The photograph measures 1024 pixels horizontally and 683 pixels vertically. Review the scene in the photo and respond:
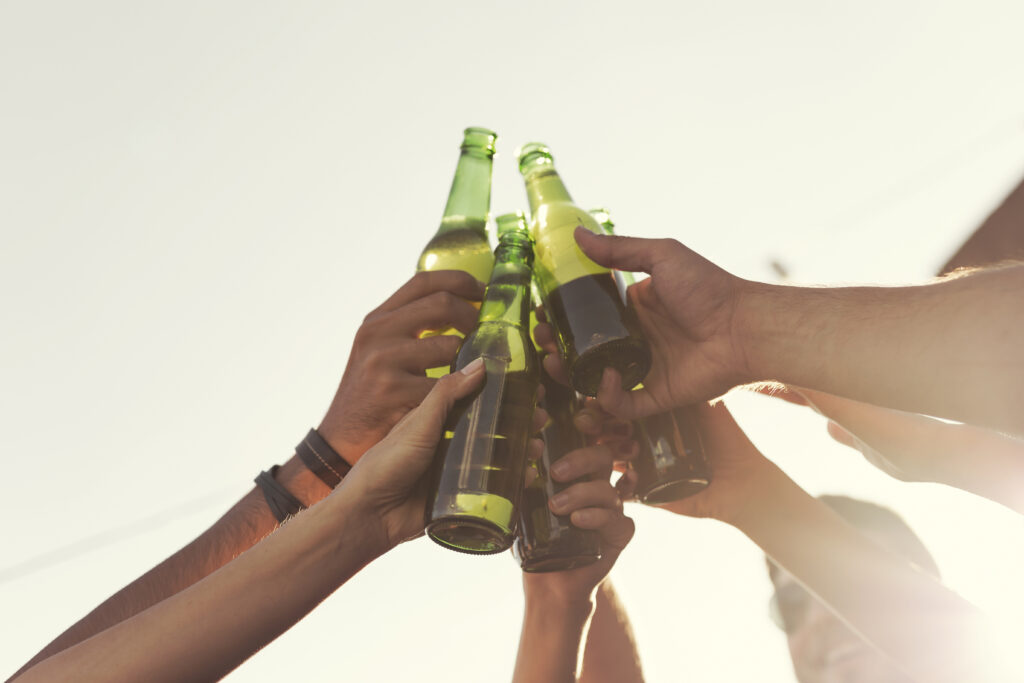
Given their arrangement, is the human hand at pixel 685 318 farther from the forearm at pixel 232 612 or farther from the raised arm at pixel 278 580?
the forearm at pixel 232 612

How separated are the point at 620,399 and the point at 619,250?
299 mm

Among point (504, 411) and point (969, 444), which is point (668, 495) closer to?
point (504, 411)

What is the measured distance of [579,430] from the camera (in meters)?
1.40

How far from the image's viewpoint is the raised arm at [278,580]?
0.83 metres

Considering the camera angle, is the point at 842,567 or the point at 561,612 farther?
the point at 842,567

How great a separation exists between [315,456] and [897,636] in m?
1.69

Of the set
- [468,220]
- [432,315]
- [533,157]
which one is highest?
[533,157]

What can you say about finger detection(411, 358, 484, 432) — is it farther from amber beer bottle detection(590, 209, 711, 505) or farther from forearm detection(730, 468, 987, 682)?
forearm detection(730, 468, 987, 682)

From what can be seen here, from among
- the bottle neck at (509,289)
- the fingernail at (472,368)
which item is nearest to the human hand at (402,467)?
the fingernail at (472,368)

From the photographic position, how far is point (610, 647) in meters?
1.92

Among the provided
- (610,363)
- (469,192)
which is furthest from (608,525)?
(469,192)

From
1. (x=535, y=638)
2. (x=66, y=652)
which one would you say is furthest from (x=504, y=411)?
(x=535, y=638)

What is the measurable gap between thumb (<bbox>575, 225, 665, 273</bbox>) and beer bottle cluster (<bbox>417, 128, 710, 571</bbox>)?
1.2 inches

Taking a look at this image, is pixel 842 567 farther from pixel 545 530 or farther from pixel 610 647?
pixel 545 530
